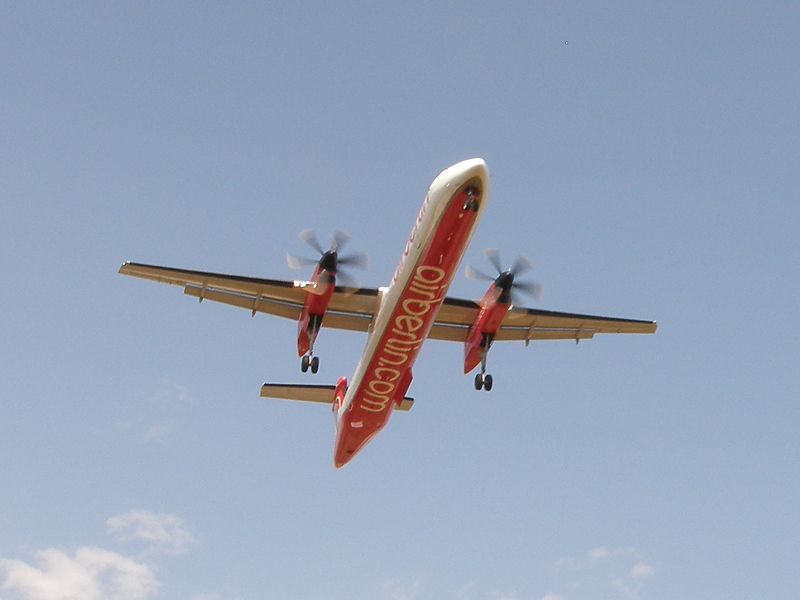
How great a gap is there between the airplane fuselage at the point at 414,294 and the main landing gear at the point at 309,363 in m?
1.06

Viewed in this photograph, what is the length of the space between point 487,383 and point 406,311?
18.8ft

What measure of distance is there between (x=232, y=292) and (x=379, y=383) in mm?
4991

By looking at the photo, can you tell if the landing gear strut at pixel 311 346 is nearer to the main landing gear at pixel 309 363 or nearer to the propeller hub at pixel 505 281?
the main landing gear at pixel 309 363

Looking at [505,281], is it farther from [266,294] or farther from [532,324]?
[266,294]

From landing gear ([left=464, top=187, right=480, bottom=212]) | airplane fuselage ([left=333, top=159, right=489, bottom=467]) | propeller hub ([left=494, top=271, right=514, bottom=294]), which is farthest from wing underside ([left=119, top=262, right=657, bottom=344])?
landing gear ([left=464, top=187, right=480, bottom=212])

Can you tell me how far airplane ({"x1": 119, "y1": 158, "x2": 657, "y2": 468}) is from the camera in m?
18.6

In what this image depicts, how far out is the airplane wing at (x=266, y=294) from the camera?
865 inches

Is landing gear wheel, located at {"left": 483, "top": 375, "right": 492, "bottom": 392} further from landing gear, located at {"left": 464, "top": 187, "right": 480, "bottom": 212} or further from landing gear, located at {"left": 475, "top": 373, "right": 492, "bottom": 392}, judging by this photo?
landing gear, located at {"left": 464, "top": 187, "right": 480, "bottom": 212}

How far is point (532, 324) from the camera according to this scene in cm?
2538

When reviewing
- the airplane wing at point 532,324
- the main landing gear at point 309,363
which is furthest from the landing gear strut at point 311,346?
the airplane wing at point 532,324

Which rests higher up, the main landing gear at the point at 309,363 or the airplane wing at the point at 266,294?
the airplane wing at the point at 266,294

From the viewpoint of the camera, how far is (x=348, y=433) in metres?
23.4

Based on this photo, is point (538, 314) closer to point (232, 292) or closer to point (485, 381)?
point (485, 381)

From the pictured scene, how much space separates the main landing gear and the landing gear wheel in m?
4.81
